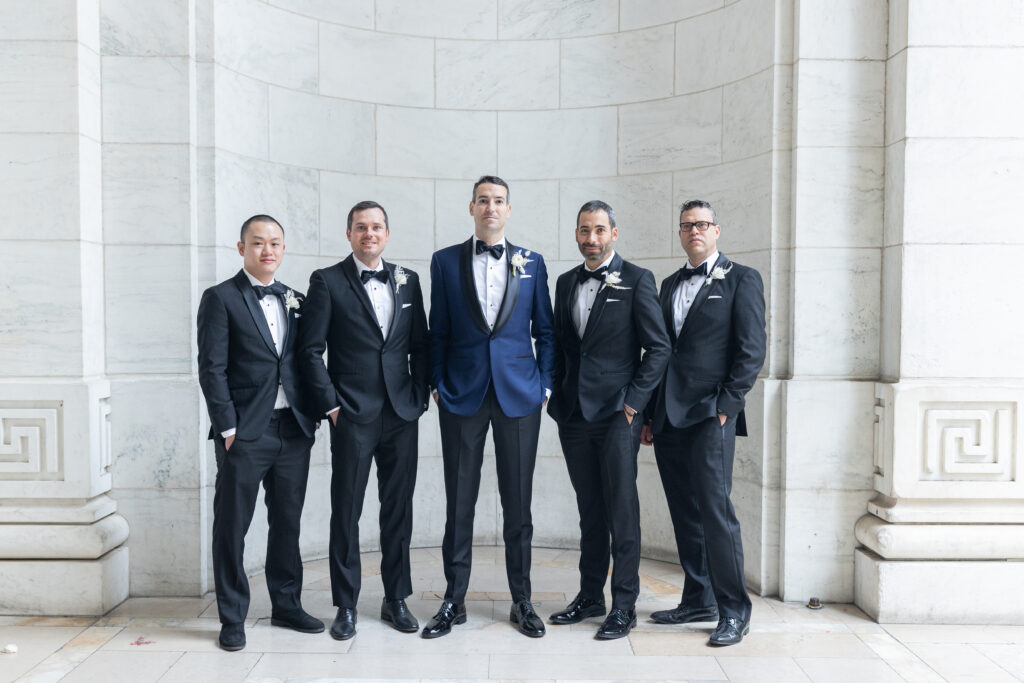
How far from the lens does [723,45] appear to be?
5.02m

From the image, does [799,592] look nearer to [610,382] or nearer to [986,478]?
[986,478]

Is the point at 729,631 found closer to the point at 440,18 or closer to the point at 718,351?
the point at 718,351

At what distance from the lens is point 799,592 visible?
4332mm

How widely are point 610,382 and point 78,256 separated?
2.74 m

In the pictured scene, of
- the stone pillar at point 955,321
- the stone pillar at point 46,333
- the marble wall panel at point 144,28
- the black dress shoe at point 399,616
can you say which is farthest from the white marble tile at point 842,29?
the stone pillar at point 46,333

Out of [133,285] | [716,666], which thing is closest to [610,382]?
[716,666]

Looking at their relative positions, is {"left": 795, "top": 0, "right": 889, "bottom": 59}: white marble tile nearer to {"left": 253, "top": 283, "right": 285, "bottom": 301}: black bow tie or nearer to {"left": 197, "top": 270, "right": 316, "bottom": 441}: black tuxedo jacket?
{"left": 253, "top": 283, "right": 285, "bottom": 301}: black bow tie

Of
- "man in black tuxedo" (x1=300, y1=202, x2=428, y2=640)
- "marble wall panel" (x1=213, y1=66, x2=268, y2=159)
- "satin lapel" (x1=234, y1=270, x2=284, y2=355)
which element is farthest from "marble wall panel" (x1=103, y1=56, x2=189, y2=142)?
"man in black tuxedo" (x1=300, y1=202, x2=428, y2=640)

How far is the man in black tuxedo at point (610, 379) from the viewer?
3.80m

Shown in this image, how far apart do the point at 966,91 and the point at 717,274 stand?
161cm

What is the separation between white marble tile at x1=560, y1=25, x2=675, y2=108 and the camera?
17.9 feet

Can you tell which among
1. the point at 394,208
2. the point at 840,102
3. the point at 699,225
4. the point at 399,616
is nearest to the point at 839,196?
the point at 840,102

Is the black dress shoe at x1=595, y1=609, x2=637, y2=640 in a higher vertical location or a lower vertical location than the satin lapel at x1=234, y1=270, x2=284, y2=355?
lower

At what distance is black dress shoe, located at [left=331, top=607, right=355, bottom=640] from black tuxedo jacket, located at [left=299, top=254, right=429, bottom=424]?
0.91 m
